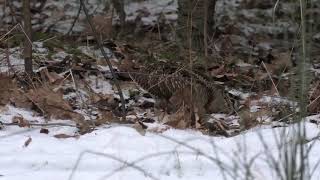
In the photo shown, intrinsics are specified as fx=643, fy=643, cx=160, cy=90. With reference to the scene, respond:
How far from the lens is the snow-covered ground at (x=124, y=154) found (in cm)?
289

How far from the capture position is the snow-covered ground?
2.89 meters

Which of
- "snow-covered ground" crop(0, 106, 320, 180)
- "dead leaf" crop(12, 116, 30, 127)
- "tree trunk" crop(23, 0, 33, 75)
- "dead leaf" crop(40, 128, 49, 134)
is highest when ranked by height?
"tree trunk" crop(23, 0, 33, 75)

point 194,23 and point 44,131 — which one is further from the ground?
point 194,23

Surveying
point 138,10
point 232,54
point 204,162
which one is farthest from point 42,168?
point 138,10

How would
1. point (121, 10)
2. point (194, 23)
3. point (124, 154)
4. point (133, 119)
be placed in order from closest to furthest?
1. point (124, 154)
2. point (133, 119)
3. point (194, 23)
4. point (121, 10)

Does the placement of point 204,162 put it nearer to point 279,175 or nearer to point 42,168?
point 42,168

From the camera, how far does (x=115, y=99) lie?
14.7ft

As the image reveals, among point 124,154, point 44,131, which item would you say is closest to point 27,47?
point 44,131

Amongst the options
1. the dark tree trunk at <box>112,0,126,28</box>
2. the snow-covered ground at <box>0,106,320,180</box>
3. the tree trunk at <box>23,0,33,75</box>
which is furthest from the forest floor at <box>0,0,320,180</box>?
the dark tree trunk at <box>112,0,126,28</box>

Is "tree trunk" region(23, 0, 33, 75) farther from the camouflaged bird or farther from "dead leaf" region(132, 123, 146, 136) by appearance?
"dead leaf" region(132, 123, 146, 136)

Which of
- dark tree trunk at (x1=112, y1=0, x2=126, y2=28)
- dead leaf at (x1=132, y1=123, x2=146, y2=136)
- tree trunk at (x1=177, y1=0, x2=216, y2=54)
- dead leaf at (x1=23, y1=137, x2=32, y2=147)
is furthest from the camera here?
dark tree trunk at (x1=112, y1=0, x2=126, y2=28)

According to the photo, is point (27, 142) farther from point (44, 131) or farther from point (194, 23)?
point (194, 23)

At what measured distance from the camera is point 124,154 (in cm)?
321

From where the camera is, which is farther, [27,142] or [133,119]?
[133,119]
